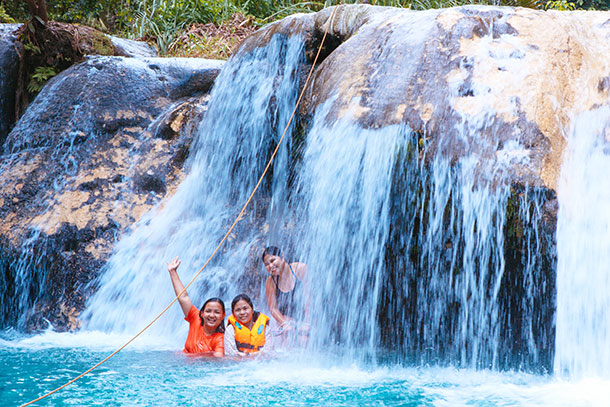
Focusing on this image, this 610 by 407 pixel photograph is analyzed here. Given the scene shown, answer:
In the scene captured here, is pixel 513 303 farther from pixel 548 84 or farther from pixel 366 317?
pixel 548 84

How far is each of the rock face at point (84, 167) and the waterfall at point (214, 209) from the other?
237 mm

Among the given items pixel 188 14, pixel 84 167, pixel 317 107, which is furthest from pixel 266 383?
pixel 188 14

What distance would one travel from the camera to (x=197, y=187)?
6582 mm

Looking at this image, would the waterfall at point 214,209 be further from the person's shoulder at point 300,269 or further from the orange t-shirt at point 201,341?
the person's shoulder at point 300,269

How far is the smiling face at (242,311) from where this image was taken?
4625 millimetres

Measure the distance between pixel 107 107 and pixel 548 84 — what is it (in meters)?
4.95

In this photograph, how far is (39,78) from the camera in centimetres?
782

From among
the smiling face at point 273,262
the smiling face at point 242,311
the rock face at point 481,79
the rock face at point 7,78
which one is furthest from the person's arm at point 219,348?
the rock face at point 7,78

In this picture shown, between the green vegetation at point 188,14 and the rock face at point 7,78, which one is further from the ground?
the green vegetation at point 188,14

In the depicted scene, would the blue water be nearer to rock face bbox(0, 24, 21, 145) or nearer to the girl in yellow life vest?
the girl in yellow life vest

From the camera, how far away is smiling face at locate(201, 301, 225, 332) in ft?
15.6

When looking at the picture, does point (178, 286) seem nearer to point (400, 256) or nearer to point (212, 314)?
point (212, 314)

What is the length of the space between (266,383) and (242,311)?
845mm

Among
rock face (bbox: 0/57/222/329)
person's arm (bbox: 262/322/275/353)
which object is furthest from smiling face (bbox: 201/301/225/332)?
rock face (bbox: 0/57/222/329)
